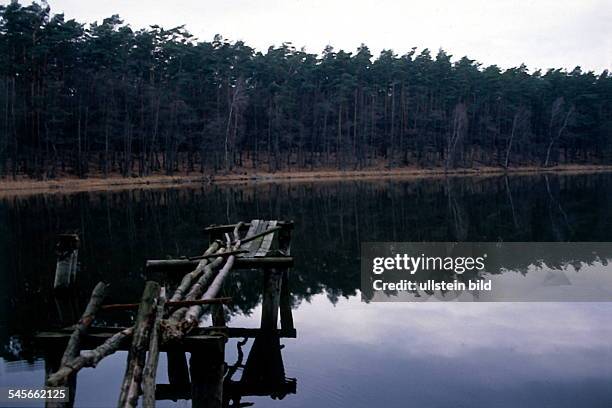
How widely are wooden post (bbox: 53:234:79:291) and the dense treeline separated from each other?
4518 cm

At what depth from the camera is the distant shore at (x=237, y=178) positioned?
51.8 m

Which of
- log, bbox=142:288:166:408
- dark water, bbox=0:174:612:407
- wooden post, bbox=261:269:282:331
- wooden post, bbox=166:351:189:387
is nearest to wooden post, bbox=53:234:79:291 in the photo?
dark water, bbox=0:174:612:407

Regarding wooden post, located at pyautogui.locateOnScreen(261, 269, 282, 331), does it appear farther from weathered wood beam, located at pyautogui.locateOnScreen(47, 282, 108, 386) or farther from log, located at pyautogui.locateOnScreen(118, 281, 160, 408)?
log, located at pyautogui.locateOnScreen(118, 281, 160, 408)

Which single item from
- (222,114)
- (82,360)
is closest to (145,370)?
(82,360)

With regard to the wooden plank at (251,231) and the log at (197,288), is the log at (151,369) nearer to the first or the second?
the log at (197,288)

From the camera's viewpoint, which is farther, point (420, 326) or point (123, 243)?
point (123, 243)

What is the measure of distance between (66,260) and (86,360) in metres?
7.42

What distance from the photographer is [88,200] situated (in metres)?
39.8

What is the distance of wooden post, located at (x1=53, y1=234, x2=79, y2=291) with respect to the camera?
11.4m

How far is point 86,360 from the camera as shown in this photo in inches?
195

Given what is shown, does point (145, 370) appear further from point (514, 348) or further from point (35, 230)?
point (35, 230)

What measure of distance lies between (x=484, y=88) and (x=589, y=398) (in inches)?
3589

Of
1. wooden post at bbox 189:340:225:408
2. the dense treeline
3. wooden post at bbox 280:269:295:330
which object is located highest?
the dense treeline

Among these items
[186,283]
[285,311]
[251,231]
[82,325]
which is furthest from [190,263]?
[82,325]
